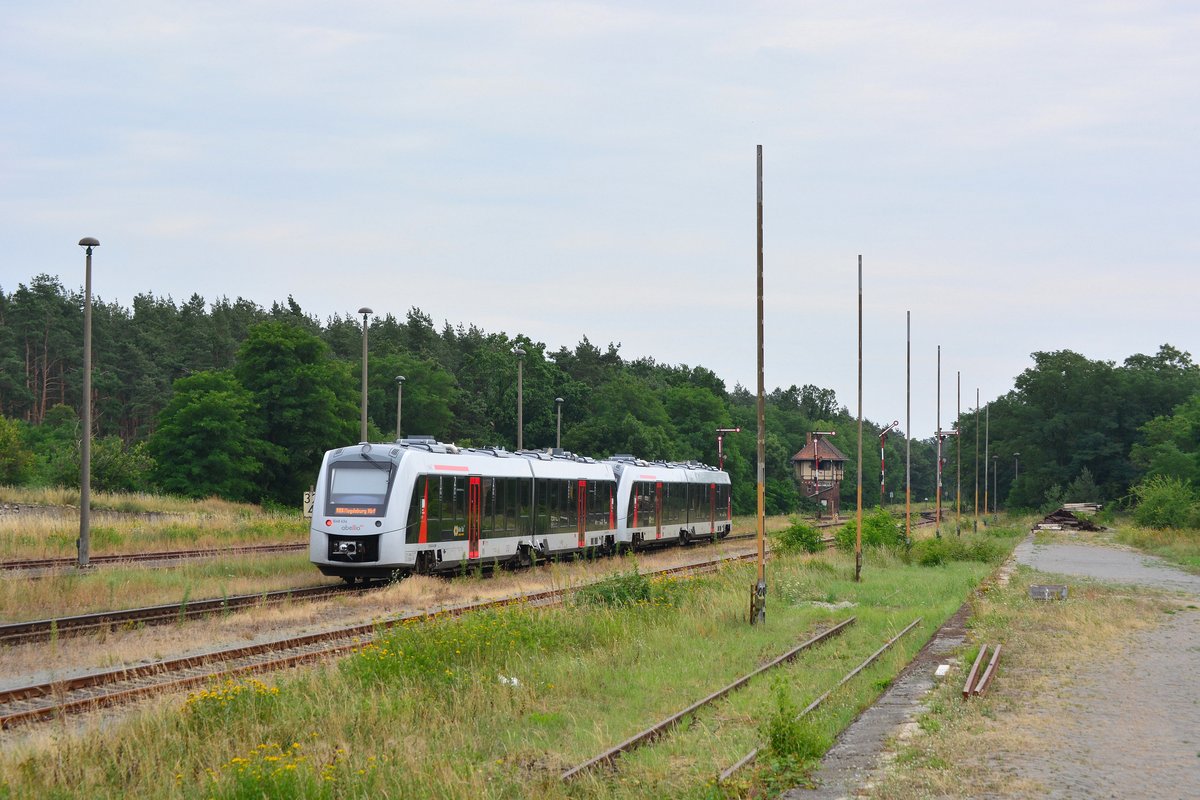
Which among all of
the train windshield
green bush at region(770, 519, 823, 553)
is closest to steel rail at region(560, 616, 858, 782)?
the train windshield

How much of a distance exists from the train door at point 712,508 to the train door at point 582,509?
1468 cm

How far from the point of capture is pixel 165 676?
14984 mm

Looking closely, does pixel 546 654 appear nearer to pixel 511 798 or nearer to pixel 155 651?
pixel 155 651

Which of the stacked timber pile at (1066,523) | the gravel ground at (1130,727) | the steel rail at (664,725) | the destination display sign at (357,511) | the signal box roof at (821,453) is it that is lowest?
the stacked timber pile at (1066,523)

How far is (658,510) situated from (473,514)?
51.9 feet

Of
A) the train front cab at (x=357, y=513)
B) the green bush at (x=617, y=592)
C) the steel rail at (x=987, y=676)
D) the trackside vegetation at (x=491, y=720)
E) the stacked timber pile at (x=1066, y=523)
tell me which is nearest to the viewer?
the trackside vegetation at (x=491, y=720)

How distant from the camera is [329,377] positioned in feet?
244

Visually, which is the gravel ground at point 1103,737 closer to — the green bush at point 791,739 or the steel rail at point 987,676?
the green bush at point 791,739

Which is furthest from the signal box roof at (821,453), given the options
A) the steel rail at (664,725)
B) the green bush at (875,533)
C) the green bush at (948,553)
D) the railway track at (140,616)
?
the steel rail at (664,725)

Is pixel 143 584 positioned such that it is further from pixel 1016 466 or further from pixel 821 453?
pixel 1016 466

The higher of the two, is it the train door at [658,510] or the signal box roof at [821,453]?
the signal box roof at [821,453]

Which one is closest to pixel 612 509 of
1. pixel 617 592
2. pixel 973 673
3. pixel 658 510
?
pixel 658 510

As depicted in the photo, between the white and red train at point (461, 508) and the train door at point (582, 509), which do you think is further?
the train door at point (582, 509)

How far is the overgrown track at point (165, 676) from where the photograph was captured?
511 inches
